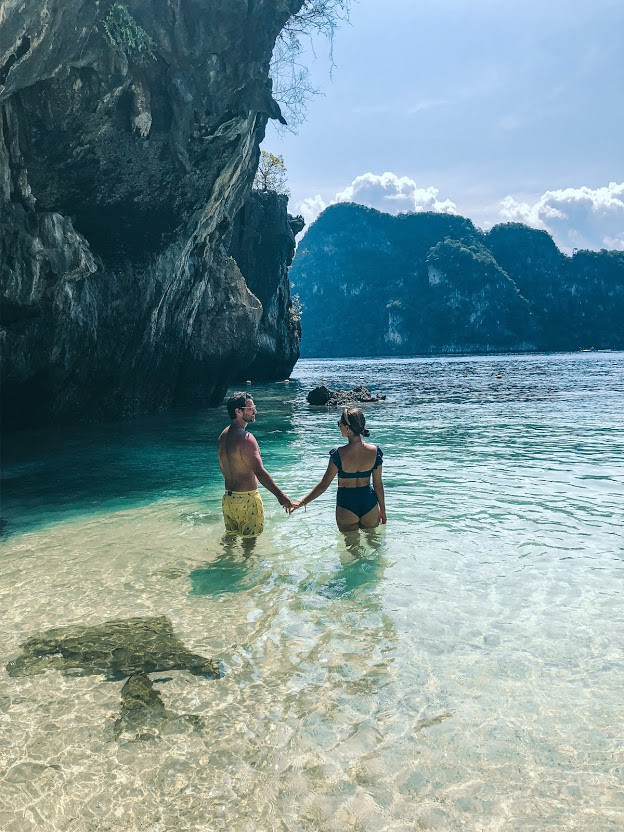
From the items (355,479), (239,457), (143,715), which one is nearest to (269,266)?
(239,457)

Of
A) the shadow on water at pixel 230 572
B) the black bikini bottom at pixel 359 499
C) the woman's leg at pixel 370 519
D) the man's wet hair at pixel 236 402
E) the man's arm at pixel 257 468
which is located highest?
the man's wet hair at pixel 236 402

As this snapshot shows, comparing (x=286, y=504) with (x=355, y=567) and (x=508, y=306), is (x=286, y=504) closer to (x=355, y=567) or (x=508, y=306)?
(x=355, y=567)

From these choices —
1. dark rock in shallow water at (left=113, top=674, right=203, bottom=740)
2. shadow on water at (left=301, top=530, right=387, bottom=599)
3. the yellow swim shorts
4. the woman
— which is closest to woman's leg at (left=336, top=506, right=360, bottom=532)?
the woman

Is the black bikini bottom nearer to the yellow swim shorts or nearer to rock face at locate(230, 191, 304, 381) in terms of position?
the yellow swim shorts

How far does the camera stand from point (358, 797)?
10.6ft

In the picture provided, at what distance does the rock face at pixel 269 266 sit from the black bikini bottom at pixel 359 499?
44.5 m

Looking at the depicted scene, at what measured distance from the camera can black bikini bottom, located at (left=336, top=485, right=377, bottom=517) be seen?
24.0ft

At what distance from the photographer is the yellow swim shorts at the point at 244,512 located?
23.9 ft

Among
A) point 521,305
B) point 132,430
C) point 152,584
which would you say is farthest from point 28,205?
point 521,305

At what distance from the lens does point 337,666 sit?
4527 millimetres

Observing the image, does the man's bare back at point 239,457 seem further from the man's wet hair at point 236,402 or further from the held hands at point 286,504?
the held hands at point 286,504

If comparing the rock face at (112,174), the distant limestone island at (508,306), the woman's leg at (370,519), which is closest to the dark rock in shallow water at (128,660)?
the woman's leg at (370,519)

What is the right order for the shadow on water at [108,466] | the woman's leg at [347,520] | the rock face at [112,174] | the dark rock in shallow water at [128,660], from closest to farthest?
the dark rock in shallow water at [128,660] → the woman's leg at [347,520] → the shadow on water at [108,466] → the rock face at [112,174]

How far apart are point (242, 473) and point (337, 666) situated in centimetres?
308
